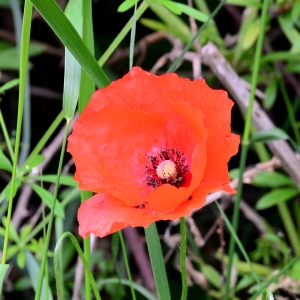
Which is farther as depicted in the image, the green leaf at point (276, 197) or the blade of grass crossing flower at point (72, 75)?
the green leaf at point (276, 197)

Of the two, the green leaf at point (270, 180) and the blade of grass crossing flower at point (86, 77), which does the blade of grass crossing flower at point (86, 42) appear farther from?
the green leaf at point (270, 180)

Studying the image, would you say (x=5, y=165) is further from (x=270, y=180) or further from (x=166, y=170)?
(x=270, y=180)

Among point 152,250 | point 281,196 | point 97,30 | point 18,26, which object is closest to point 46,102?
point 97,30

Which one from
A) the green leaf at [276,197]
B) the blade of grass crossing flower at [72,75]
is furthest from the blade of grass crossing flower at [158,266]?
the green leaf at [276,197]

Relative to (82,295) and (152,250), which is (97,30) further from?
(152,250)

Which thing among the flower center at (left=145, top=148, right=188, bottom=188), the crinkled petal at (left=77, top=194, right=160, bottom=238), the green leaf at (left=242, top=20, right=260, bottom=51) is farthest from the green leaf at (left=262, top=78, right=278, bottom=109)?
the crinkled petal at (left=77, top=194, right=160, bottom=238)

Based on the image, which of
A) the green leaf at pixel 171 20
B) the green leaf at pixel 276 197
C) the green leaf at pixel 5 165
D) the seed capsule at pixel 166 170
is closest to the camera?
the seed capsule at pixel 166 170
